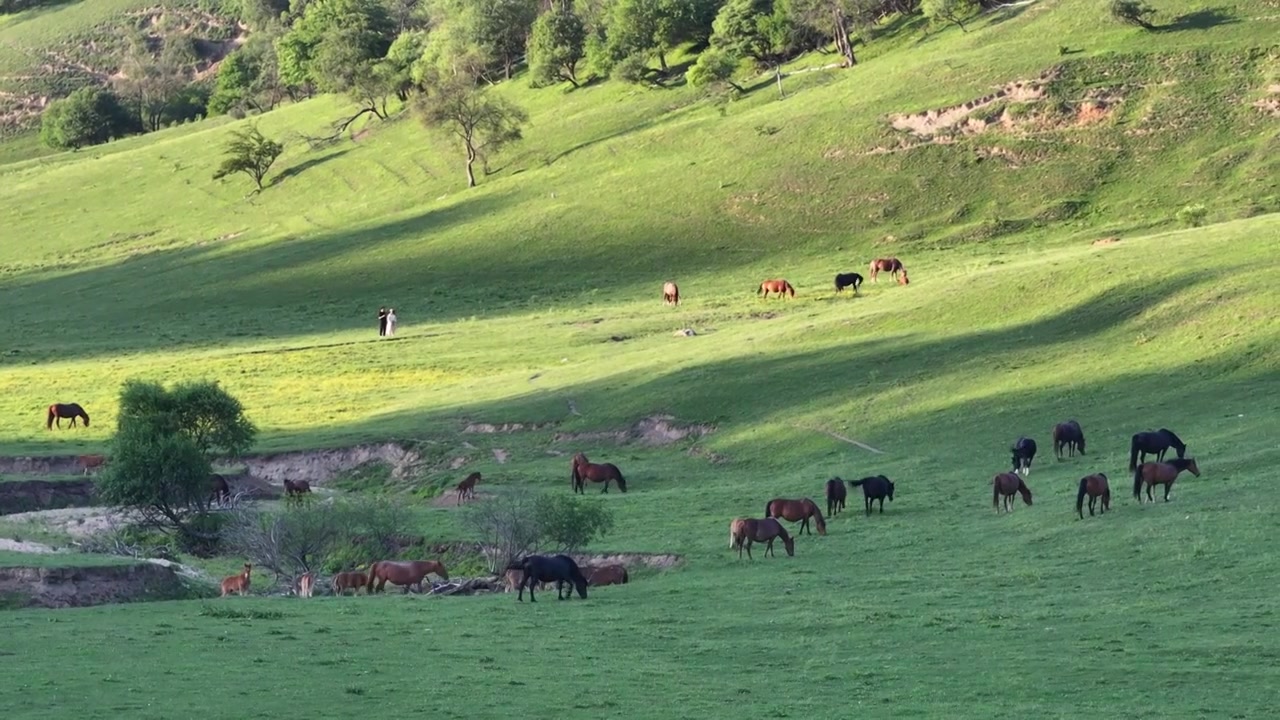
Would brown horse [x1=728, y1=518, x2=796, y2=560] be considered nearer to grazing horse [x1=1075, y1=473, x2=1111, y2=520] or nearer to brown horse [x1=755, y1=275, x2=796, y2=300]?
grazing horse [x1=1075, y1=473, x2=1111, y2=520]

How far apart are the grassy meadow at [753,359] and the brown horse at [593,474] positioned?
137cm

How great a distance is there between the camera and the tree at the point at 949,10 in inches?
4454

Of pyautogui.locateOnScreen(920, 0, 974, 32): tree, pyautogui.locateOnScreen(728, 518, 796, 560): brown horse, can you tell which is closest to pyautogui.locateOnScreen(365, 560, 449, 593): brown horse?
pyautogui.locateOnScreen(728, 518, 796, 560): brown horse

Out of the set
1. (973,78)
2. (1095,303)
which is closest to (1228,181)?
(973,78)

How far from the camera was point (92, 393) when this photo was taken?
67.3 metres

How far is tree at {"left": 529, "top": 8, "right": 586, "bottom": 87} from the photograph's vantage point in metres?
132

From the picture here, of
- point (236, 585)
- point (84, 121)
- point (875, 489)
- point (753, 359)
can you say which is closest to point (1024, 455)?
point (875, 489)

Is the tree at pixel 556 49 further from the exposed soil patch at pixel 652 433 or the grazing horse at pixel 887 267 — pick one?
the exposed soil patch at pixel 652 433

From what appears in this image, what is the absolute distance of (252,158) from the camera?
4911 inches

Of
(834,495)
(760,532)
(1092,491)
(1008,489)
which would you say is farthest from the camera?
(834,495)

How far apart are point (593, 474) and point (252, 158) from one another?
87.2 metres

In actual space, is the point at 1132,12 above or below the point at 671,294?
above

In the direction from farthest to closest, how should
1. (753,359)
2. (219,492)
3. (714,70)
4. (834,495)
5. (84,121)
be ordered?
(84,121) < (714,70) < (753,359) < (219,492) < (834,495)

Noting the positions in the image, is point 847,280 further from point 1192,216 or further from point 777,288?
point 1192,216
